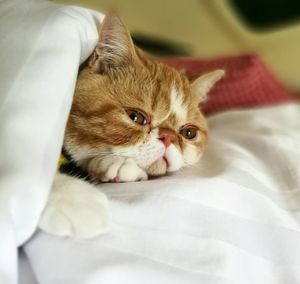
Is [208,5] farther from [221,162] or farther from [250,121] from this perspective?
[221,162]

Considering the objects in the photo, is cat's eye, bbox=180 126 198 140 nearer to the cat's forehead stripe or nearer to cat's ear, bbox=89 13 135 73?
the cat's forehead stripe

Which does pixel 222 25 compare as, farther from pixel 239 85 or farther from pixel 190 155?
pixel 190 155

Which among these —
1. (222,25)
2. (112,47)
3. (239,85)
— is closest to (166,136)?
(112,47)

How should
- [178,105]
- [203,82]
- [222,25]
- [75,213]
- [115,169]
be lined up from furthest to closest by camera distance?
[222,25], [203,82], [178,105], [115,169], [75,213]

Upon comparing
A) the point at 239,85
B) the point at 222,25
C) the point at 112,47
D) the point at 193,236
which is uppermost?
the point at 112,47

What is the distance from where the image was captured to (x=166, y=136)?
812mm

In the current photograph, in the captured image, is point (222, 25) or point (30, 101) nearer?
point (30, 101)

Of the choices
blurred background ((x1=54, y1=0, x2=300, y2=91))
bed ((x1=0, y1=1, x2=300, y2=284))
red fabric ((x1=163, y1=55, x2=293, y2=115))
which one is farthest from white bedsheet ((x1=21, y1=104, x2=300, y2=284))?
blurred background ((x1=54, y1=0, x2=300, y2=91))

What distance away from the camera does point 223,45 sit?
2402 mm

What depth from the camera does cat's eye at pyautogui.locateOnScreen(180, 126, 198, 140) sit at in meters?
0.90

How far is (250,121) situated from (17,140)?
0.67 m

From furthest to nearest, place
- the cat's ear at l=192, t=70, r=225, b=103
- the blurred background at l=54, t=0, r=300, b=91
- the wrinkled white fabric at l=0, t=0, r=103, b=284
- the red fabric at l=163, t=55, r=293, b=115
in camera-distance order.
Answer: the blurred background at l=54, t=0, r=300, b=91, the red fabric at l=163, t=55, r=293, b=115, the cat's ear at l=192, t=70, r=225, b=103, the wrinkled white fabric at l=0, t=0, r=103, b=284

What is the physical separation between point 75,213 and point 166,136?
0.26 m

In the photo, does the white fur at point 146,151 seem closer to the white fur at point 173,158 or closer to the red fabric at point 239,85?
the white fur at point 173,158
